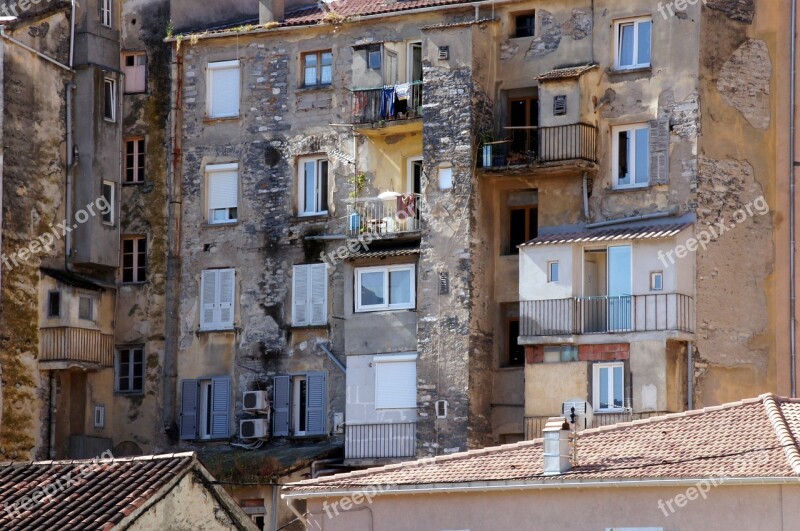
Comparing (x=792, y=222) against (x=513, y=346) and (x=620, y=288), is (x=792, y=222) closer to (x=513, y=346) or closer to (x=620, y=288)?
(x=620, y=288)

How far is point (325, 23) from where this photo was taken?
57750mm

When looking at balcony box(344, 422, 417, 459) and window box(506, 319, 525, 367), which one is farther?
window box(506, 319, 525, 367)

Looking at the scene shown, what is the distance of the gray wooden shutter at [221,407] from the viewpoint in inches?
2256

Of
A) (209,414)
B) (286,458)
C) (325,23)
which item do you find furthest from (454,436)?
(325,23)

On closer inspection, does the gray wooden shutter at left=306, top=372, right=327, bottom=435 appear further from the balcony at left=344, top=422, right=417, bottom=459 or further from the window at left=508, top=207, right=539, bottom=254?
the window at left=508, top=207, right=539, bottom=254

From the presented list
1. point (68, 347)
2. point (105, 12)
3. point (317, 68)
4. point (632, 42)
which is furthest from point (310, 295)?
point (632, 42)

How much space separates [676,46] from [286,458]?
14.7 m

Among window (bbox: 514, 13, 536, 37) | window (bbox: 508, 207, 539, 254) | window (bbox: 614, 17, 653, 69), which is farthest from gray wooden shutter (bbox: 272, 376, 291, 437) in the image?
window (bbox: 614, 17, 653, 69)

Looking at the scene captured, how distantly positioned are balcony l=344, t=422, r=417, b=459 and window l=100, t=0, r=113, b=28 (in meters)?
14.4

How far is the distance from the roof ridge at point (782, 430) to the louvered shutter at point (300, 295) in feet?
58.3

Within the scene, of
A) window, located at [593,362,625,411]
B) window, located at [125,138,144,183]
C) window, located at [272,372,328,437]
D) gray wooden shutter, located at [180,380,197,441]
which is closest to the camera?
window, located at [593,362,625,411]

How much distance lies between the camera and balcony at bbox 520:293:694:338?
169ft

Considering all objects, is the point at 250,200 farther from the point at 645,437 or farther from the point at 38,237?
the point at 645,437

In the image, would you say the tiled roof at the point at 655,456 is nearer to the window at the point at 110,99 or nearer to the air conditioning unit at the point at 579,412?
the air conditioning unit at the point at 579,412
